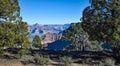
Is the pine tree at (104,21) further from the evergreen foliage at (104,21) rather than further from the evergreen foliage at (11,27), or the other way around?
the evergreen foliage at (11,27)

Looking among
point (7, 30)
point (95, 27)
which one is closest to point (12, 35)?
point (7, 30)

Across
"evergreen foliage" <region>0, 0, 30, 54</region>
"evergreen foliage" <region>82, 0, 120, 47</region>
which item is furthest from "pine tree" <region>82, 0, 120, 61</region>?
"evergreen foliage" <region>0, 0, 30, 54</region>

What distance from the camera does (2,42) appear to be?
30.8 meters

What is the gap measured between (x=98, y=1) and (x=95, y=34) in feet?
16.0

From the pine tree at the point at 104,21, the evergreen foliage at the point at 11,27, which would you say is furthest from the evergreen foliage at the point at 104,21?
the evergreen foliage at the point at 11,27

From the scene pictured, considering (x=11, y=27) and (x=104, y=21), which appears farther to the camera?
(x=104, y=21)

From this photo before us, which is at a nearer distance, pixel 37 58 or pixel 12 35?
pixel 12 35

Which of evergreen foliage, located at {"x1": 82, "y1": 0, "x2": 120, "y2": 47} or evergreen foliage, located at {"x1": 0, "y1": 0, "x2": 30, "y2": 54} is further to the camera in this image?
evergreen foliage, located at {"x1": 82, "y1": 0, "x2": 120, "y2": 47}

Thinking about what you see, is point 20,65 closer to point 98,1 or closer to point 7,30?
point 7,30

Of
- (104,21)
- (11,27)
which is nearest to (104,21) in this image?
(104,21)

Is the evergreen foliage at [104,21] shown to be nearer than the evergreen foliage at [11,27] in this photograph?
No

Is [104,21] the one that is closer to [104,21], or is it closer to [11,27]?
[104,21]

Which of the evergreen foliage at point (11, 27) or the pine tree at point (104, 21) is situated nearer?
the evergreen foliage at point (11, 27)

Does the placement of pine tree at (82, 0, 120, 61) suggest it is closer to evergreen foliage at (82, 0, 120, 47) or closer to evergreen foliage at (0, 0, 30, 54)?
evergreen foliage at (82, 0, 120, 47)
